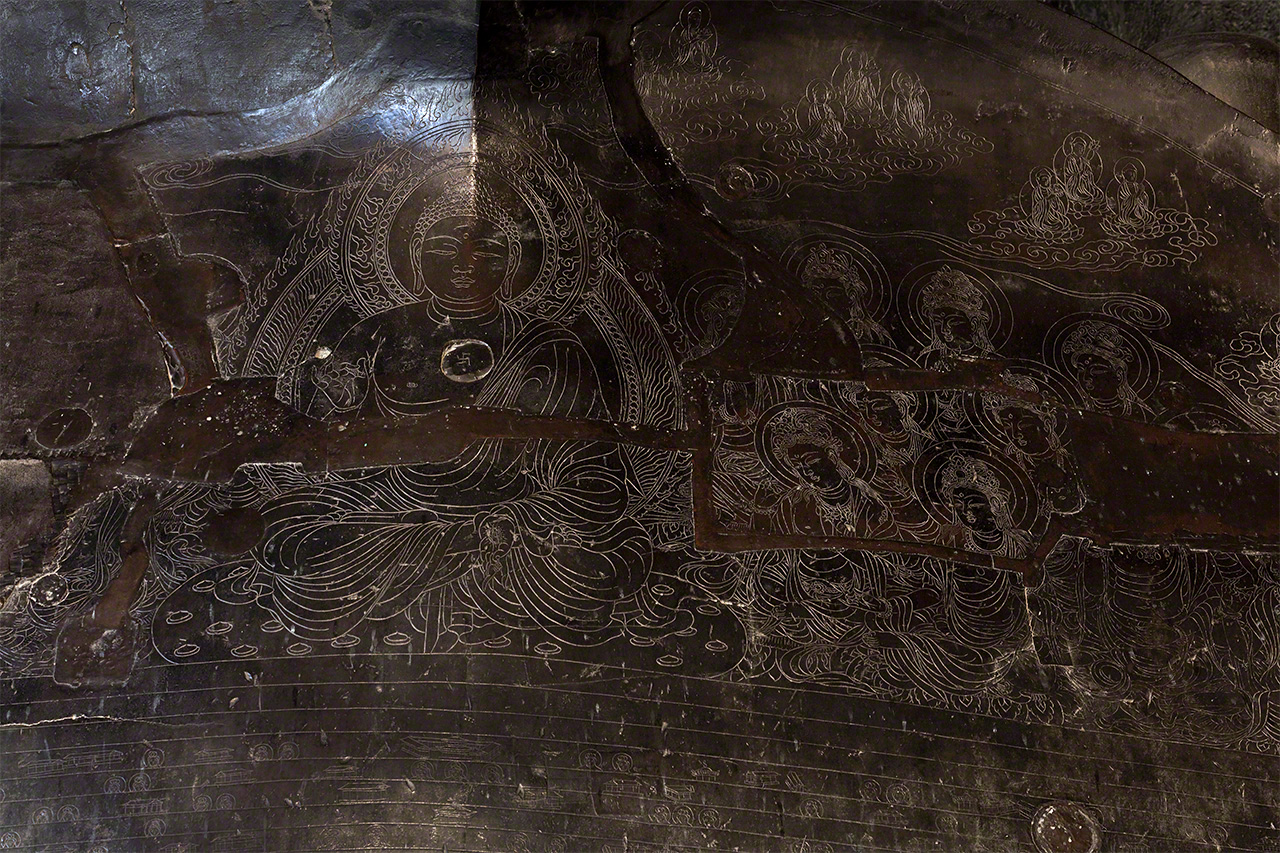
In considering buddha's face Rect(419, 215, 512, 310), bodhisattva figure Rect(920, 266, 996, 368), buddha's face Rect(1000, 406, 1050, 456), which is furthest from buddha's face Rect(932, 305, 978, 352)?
buddha's face Rect(419, 215, 512, 310)

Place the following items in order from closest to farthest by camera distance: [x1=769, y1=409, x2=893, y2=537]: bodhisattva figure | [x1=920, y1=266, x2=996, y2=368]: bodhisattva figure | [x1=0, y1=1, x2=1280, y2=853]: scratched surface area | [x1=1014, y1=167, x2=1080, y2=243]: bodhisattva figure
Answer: [x1=0, y1=1, x2=1280, y2=853]: scratched surface area < [x1=769, y1=409, x2=893, y2=537]: bodhisattva figure < [x1=920, y1=266, x2=996, y2=368]: bodhisattva figure < [x1=1014, y1=167, x2=1080, y2=243]: bodhisattva figure

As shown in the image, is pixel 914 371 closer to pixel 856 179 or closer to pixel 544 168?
pixel 856 179

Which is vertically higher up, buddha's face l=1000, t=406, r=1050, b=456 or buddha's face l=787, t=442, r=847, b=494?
buddha's face l=1000, t=406, r=1050, b=456

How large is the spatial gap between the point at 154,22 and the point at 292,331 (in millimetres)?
1398

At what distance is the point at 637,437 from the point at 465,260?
3.34ft

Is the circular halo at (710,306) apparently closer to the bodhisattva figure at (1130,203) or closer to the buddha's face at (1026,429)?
the buddha's face at (1026,429)

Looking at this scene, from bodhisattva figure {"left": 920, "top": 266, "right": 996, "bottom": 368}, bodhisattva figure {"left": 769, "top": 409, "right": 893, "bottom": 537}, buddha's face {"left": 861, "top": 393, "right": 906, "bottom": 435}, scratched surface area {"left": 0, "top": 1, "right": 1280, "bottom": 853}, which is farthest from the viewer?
bodhisattva figure {"left": 920, "top": 266, "right": 996, "bottom": 368}

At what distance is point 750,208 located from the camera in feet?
12.2

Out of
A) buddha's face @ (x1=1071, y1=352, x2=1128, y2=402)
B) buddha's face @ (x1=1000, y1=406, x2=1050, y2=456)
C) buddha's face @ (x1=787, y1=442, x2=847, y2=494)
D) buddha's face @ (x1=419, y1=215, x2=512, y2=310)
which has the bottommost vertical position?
buddha's face @ (x1=787, y1=442, x2=847, y2=494)

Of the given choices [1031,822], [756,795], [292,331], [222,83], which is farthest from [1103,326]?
[222,83]

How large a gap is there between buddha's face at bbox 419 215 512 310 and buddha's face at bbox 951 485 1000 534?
1959 mm

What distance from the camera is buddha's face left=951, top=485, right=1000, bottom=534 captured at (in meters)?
3.28

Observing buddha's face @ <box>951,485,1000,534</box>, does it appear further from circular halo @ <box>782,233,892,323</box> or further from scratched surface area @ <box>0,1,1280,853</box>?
circular halo @ <box>782,233,892,323</box>

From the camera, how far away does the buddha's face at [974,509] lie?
328 cm
